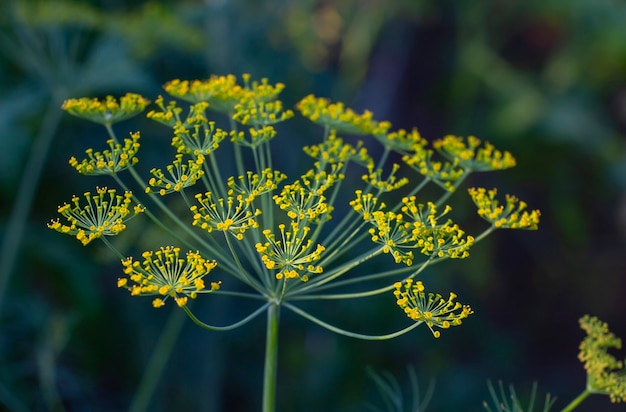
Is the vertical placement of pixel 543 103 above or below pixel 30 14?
above

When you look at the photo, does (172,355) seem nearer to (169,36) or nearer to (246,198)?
(169,36)

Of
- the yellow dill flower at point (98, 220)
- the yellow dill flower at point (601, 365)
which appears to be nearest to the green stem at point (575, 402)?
the yellow dill flower at point (601, 365)

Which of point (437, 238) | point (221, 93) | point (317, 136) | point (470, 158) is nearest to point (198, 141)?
point (221, 93)

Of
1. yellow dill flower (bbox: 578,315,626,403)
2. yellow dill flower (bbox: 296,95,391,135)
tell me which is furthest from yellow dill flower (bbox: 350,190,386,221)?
yellow dill flower (bbox: 578,315,626,403)

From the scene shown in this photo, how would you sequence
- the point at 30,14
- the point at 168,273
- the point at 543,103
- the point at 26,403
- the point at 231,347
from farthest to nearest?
the point at 543,103
the point at 231,347
the point at 26,403
the point at 30,14
the point at 168,273

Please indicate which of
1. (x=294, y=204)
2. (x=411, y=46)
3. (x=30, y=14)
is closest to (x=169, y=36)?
(x=30, y=14)

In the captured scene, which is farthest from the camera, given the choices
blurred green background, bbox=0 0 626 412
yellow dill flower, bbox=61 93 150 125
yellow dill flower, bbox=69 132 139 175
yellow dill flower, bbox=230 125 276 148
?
blurred green background, bbox=0 0 626 412

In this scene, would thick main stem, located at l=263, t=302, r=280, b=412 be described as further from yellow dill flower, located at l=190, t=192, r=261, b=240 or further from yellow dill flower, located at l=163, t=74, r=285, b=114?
yellow dill flower, located at l=163, t=74, r=285, b=114
